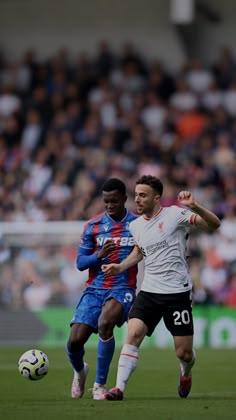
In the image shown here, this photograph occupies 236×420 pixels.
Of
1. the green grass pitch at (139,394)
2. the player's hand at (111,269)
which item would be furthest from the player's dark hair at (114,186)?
the green grass pitch at (139,394)

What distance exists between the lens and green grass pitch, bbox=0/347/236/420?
986 cm

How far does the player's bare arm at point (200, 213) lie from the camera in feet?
34.6

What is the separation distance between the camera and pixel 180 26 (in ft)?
92.4

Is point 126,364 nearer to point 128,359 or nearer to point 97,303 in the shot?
point 128,359

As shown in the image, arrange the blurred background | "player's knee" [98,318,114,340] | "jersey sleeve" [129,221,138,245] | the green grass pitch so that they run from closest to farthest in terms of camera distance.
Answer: the green grass pitch → "jersey sleeve" [129,221,138,245] → "player's knee" [98,318,114,340] → the blurred background

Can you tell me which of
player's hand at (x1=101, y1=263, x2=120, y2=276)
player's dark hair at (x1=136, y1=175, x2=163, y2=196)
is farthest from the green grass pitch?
player's dark hair at (x1=136, y1=175, x2=163, y2=196)

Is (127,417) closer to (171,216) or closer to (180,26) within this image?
(171,216)

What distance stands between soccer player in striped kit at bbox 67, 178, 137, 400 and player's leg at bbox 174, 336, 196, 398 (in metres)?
0.71

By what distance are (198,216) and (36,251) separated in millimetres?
11396

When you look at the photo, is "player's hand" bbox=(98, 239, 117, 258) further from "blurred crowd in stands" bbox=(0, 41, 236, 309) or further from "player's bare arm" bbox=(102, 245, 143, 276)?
"blurred crowd in stands" bbox=(0, 41, 236, 309)

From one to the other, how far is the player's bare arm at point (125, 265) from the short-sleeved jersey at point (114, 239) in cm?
45

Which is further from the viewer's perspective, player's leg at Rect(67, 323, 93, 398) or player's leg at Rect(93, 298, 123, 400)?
player's leg at Rect(67, 323, 93, 398)

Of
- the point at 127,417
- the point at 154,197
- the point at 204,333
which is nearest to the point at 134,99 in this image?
the point at 204,333

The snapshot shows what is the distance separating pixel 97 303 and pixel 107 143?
12728 millimetres
